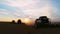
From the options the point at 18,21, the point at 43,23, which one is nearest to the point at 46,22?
the point at 43,23

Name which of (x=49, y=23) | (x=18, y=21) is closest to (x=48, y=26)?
(x=49, y=23)

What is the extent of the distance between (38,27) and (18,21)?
15.6m

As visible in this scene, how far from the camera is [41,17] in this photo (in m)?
27.3

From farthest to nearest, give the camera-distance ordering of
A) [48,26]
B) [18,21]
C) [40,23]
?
[18,21], [48,26], [40,23]

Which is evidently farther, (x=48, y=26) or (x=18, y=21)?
(x=18, y=21)

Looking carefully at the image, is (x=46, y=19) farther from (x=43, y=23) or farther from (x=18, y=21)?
(x=18, y=21)

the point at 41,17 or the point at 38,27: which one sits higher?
the point at 41,17

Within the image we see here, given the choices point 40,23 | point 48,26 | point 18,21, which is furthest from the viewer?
point 18,21

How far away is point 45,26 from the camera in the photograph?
27.4m

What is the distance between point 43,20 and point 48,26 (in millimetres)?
2086

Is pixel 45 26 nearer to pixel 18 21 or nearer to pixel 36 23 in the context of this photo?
pixel 36 23

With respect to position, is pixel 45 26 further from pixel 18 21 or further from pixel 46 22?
pixel 18 21

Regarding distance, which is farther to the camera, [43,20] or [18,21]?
[18,21]

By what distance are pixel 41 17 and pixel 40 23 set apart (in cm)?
154
